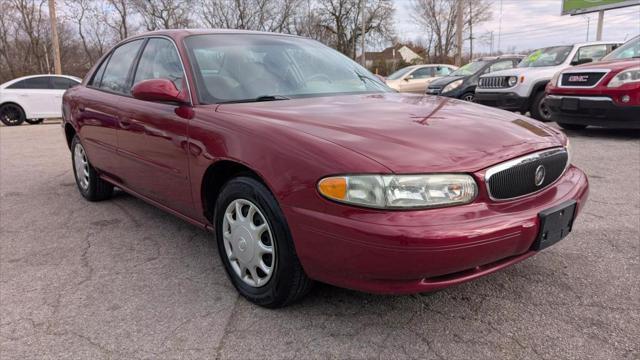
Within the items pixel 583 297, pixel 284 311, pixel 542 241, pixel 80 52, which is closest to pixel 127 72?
pixel 284 311

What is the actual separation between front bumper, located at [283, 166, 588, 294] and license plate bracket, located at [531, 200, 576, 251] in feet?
0.12

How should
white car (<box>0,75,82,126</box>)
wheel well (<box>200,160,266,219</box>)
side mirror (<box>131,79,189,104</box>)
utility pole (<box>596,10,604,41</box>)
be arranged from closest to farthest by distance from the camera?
1. wheel well (<box>200,160,266,219</box>)
2. side mirror (<box>131,79,189,104</box>)
3. white car (<box>0,75,82,126</box>)
4. utility pole (<box>596,10,604,41</box>)

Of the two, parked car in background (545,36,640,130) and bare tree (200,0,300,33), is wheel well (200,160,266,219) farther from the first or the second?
→ bare tree (200,0,300,33)

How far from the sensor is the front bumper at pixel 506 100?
9336 mm

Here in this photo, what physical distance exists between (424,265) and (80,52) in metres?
44.6

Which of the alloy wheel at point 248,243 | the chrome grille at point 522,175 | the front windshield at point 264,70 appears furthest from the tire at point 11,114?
the chrome grille at point 522,175

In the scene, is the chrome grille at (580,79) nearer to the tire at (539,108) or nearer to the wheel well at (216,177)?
the tire at (539,108)

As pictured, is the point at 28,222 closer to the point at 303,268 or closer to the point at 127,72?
the point at 127,72

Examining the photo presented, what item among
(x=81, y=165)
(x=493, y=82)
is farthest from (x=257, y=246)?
(x=493, y=82)

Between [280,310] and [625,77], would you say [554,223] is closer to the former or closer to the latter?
[280,310]

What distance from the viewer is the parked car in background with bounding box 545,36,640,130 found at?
22.4 feet

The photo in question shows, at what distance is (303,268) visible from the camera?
7.32ft

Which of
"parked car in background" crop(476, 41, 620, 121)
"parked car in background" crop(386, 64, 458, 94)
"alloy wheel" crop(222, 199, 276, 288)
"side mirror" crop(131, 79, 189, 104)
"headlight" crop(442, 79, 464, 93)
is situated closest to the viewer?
"alloy wheel" crop(222, 199, 276, 288)

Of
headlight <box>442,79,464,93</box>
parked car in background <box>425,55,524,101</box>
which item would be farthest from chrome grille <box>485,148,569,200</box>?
headlight <box>442,79,464,93</box>
